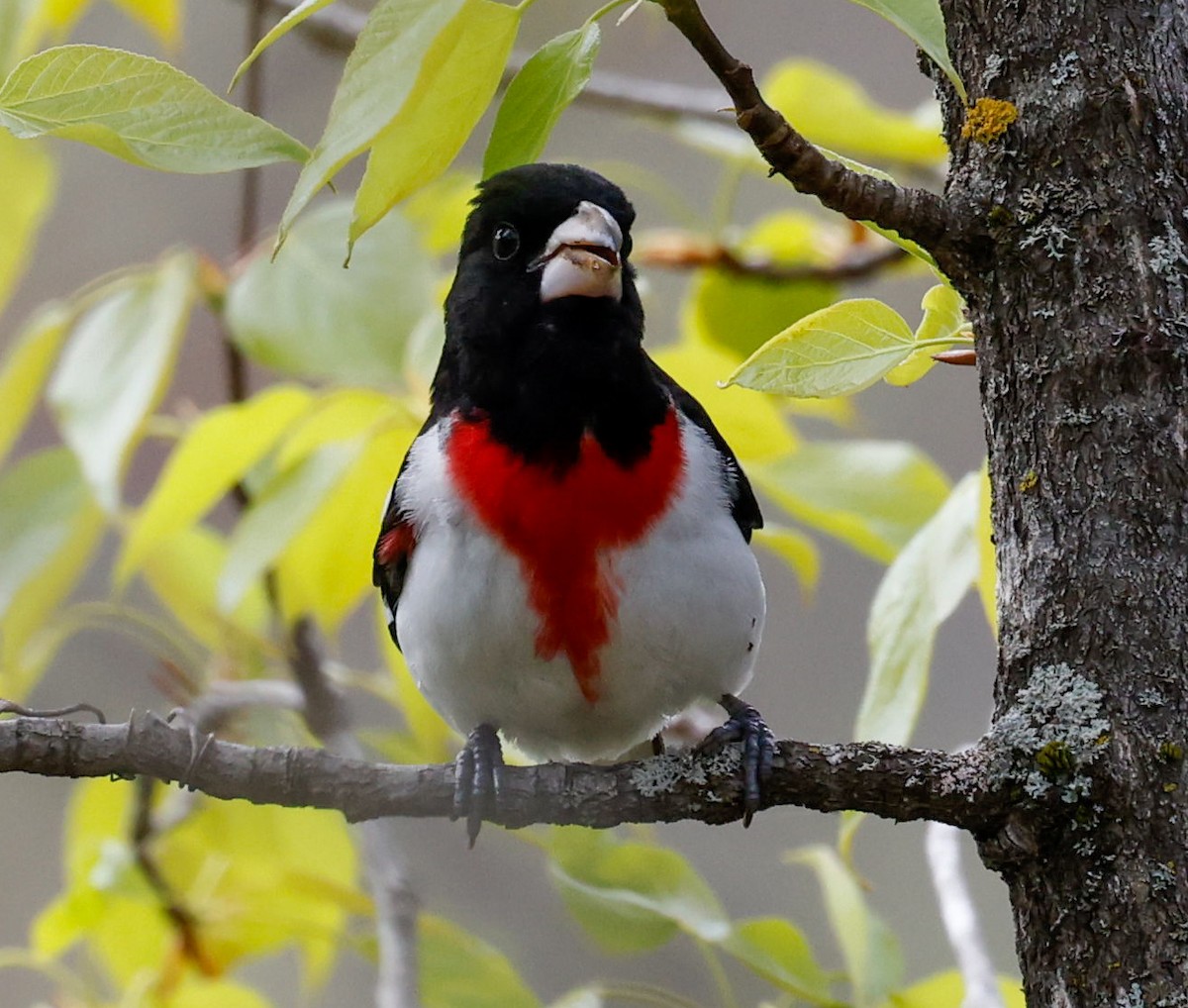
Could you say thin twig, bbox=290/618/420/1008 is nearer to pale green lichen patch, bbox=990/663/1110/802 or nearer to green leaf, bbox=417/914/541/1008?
green leaf, bbox=417/914/541/1008

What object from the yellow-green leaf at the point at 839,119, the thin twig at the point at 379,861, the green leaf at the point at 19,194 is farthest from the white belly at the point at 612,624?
the green leaf at the point at 19,194

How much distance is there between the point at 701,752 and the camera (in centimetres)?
157

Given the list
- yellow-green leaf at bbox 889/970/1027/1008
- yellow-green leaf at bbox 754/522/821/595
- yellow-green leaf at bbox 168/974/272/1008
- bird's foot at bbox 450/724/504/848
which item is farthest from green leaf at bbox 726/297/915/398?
yellow-green leaf at bbox 168/974/272/1008

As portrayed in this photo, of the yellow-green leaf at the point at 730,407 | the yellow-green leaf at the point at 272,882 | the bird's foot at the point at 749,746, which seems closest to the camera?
the bird's foot at the point at 749,746

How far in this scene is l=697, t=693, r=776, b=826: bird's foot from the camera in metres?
1.37

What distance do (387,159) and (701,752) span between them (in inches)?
28.6

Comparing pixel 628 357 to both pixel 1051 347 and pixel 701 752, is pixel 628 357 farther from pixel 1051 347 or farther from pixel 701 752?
pixel 1051 347

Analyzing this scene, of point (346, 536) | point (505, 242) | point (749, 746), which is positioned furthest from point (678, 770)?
point (505, 242)

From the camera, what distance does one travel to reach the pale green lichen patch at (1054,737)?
1303 mm

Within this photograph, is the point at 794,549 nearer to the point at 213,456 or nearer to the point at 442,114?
the point at 213,456

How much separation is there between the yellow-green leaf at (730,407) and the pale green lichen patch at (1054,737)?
32.0 inches

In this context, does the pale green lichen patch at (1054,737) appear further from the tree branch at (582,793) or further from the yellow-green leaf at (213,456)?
the yellow-green leaf at (213,456)

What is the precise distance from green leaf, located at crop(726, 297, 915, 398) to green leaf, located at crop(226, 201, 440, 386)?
98 cm

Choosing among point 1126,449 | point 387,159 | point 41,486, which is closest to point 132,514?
point 41,486
